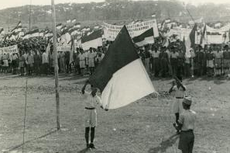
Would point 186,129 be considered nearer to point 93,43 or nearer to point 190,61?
point 190,61

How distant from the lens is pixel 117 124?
1335 cm

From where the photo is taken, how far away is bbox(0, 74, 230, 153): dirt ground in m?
10.9

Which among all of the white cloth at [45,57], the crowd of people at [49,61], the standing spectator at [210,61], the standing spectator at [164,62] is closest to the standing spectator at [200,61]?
the standing spectator at [210,61]

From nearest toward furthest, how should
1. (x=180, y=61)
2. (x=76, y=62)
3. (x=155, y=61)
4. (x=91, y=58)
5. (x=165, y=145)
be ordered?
(x=165, y=145), (x=180, y=61), (x=155, y=61), (x=91, y=58), (x=76, y=62)

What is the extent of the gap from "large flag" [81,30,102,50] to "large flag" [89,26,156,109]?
15.7 metres

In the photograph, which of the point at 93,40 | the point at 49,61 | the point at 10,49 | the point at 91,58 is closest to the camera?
the point at 93,40

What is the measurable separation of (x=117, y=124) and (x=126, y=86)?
4.26 meters

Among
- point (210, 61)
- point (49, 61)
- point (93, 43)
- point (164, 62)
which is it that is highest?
point (93, 43)

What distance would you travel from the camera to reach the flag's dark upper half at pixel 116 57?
912cm

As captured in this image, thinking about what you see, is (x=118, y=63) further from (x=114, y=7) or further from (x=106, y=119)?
(x=114, y=7)

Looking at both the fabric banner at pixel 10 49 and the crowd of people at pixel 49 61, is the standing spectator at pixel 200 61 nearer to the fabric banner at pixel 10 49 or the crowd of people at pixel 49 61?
the crowd of people at pixel 49 61

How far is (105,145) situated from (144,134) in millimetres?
1438

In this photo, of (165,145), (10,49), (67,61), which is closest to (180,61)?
(67,61)

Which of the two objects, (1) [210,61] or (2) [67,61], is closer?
(1) [210,61]
